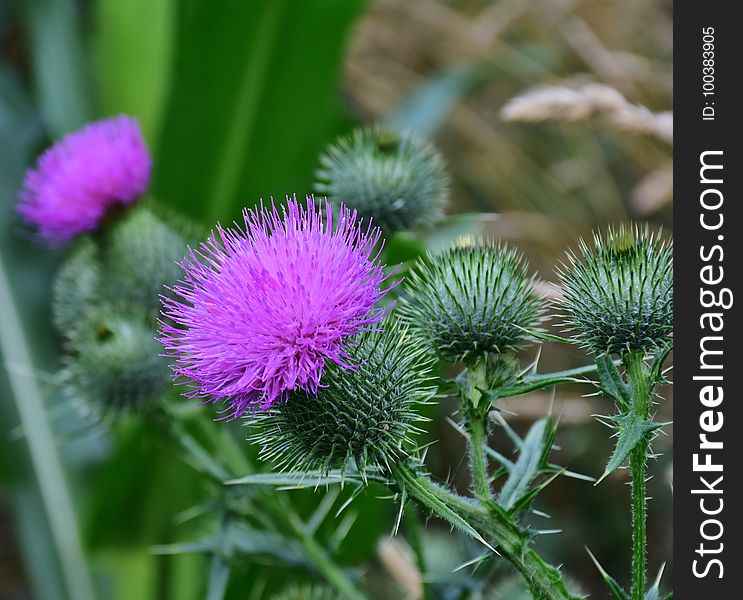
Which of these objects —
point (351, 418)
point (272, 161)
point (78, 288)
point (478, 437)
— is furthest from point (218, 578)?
point (272, 161)

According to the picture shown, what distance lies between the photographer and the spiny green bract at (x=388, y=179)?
252 cm

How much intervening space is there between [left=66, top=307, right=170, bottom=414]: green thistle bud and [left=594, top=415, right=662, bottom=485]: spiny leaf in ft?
4.82

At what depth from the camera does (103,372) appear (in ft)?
8.24

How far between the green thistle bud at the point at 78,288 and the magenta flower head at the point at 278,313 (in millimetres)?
1389

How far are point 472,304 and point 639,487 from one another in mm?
520

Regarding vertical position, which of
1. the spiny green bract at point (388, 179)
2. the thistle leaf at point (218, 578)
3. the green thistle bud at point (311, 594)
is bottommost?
the green thistle bud at point (311, 594)

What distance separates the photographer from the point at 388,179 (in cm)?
254

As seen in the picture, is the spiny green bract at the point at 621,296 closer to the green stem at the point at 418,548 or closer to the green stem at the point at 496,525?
the green stem at the point at 496,525

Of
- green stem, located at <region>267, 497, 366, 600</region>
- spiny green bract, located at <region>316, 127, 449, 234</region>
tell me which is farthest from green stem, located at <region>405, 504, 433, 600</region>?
spiny green bract, located at <region>316, 127, 449, 234</region>

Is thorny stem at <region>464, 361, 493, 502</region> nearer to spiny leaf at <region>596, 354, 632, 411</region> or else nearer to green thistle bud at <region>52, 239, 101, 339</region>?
spiny leaf at <region>596, 354, 632, 411</region>

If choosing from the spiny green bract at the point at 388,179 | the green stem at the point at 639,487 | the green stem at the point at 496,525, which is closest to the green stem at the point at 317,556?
the green stem at the point at 496,525
